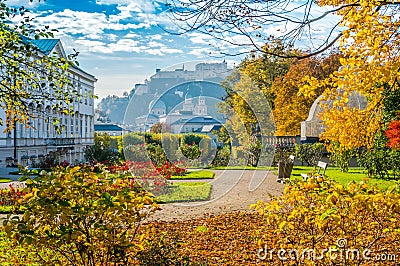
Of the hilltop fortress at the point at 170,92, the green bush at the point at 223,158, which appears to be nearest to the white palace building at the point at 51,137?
the hilltop fortress at the point at 170,92

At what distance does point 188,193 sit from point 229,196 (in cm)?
99

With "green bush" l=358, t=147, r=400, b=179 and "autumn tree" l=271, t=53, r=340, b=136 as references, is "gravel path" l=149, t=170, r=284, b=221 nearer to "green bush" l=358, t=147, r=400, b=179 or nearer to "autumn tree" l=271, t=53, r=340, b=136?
"green bush" l=358, t=147, r=400, b=179

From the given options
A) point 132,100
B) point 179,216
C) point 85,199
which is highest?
point 132,100

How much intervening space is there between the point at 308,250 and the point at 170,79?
277 inches

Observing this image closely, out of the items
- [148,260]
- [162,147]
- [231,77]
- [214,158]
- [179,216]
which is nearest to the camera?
[148,260]

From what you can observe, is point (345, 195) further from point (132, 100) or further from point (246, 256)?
point (132, 100)

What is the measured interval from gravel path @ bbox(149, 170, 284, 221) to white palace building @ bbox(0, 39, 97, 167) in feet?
18.3

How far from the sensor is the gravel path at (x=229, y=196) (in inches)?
344

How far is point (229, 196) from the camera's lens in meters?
11.3

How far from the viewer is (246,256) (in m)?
5.32

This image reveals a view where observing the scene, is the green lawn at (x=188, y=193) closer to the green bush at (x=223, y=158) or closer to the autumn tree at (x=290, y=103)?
the green bush at (x=223, y=158)

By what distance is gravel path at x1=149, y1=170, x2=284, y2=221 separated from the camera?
28.7 ft

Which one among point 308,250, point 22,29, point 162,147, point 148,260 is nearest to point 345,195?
point 308,250

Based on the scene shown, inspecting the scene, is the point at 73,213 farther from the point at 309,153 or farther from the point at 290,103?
the point at 290,103
